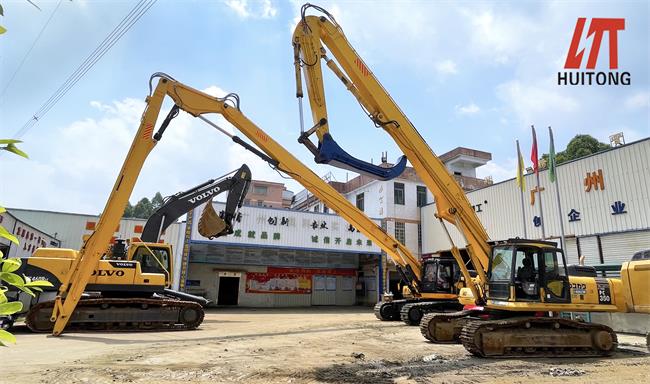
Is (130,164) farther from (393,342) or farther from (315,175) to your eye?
(393,342)

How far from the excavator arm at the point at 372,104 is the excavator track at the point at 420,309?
5.54 m

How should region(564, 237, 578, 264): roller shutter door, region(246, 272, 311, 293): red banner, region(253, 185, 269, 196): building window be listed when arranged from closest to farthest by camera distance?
region(564, 237, 578, 264): roller shutter door, region(246, 272, 311, 293): red banner, region(253, 185, 269, 196): building window

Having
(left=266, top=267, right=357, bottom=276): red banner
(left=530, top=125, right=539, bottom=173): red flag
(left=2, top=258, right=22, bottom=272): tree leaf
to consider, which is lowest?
(left=2, top=258, right=22, bottom=272): tree leaf

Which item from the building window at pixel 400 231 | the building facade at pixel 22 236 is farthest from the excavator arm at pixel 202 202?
the building window at pixel 400 231

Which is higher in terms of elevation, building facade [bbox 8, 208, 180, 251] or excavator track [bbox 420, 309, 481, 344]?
building facade [bbox 8, 208, 180, 251]

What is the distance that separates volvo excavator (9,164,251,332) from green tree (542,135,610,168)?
32913 millimetres

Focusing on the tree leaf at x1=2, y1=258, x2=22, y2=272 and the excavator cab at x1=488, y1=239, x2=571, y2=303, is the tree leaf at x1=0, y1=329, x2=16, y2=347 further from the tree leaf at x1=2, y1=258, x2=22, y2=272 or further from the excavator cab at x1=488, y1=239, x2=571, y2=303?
the excavator cab at x1=488, y1=239, x2=571, y2=303

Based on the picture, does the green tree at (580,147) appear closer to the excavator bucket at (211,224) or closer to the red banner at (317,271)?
the red banner at (317,271)

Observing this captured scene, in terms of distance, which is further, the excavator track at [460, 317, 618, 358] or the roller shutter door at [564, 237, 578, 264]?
the roller shutter door at [564, 237, 578, 264]

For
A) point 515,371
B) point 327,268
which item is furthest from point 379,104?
point 327,268

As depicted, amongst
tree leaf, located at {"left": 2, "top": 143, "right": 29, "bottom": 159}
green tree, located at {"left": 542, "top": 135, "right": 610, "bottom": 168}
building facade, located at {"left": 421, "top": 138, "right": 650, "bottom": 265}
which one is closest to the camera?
tree leaf, located at {"left": 2, "top": 143, "right": 29, "bottom": 159}

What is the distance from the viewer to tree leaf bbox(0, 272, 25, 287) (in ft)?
4.88

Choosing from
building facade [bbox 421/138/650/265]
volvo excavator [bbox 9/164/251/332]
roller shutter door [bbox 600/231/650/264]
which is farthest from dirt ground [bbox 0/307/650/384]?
building facade [bbox 421/138/650/265]

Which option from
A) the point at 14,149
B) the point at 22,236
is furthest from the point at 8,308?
the point at 22,236
